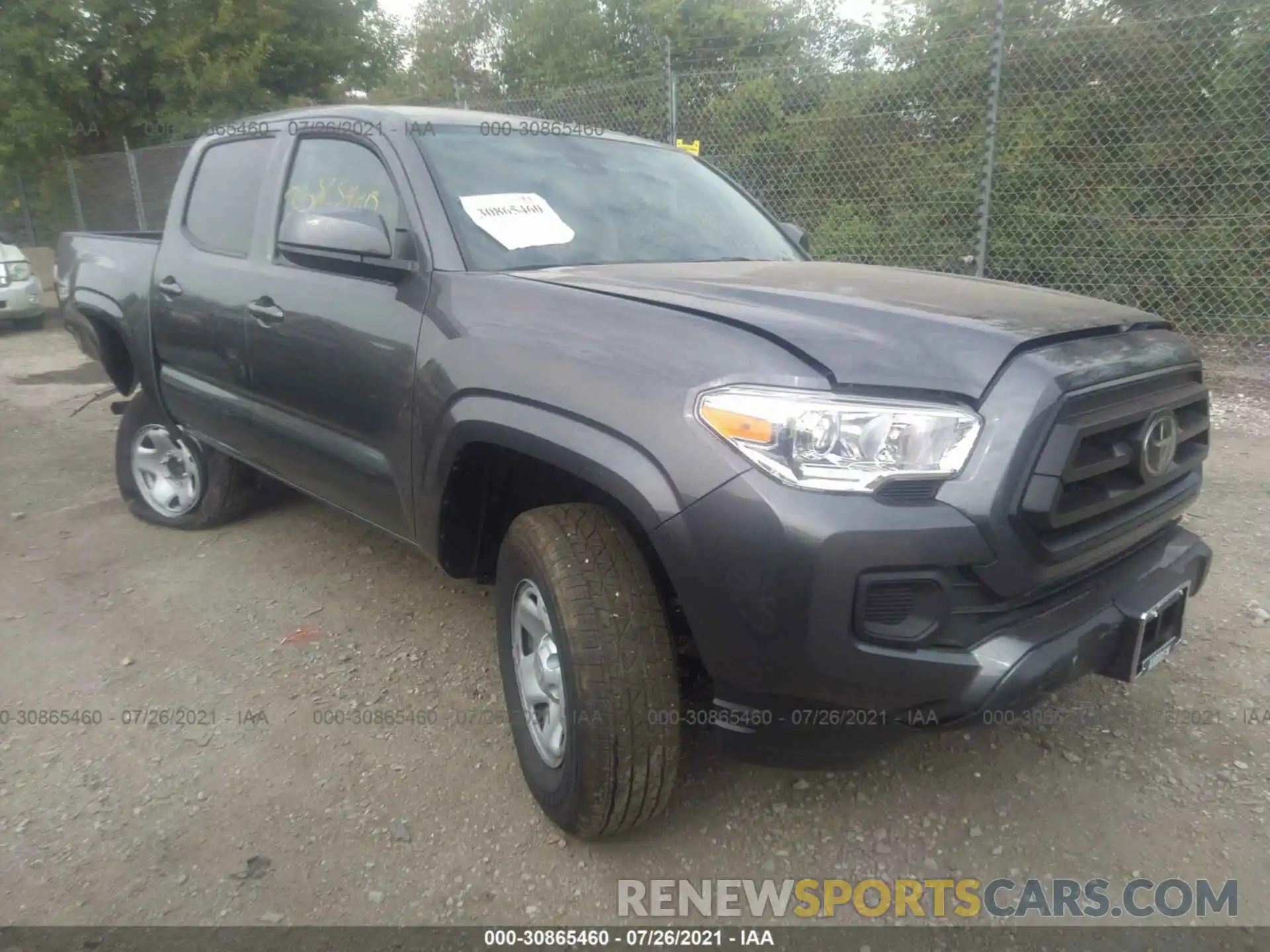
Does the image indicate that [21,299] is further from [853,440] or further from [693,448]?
[853,440]

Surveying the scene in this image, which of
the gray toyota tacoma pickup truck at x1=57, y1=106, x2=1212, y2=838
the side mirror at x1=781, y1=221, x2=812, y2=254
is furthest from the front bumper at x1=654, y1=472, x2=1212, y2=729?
the side mirror at x1=781, y1=221, x2=812, y2=254

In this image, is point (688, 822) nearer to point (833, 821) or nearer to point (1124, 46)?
point (833, 821)

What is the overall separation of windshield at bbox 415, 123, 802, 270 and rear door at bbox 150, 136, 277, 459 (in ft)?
3.39

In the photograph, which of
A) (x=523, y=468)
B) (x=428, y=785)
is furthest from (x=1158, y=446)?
(x=428, y=785)

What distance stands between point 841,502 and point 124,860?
79.8 inches

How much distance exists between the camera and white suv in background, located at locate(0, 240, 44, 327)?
1116 cm

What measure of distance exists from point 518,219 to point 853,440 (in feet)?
4.80

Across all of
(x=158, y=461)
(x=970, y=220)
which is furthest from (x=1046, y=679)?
(x=970, y=220)

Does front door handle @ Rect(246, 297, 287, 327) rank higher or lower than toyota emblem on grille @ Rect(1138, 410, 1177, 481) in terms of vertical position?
higher

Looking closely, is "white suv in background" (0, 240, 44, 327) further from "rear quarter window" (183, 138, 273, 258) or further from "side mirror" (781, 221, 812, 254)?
"side mirror" (781, 221, 812, 254)

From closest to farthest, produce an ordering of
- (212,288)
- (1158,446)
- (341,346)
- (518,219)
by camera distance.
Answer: (1158,446) < (518,219) < (341,346) < (212,288)

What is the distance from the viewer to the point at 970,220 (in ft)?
22.3

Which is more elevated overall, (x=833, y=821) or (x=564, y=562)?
(x=564, y=562)

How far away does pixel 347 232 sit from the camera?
2617 millimetres
